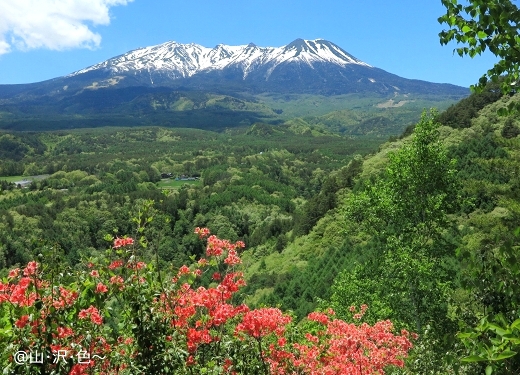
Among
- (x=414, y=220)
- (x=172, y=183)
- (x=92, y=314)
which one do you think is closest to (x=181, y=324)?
(x=92, y=314)

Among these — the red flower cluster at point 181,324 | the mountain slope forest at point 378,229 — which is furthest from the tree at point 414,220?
the red flower cluster at point 181,324

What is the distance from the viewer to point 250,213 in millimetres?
103562

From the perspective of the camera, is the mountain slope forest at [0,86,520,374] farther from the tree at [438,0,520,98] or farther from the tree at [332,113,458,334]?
the tree at [438,0,520,98]

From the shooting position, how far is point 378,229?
14391 millimetres

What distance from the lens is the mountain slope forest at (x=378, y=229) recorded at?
4.45m

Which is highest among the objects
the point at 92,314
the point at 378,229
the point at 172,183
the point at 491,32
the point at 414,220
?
the point at 491,32

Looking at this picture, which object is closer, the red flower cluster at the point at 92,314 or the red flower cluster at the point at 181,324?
the red flower cluster at the point at 181,324

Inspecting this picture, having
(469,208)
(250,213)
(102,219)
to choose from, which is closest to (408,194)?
(469,208)

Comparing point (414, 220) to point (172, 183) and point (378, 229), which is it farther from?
point (172, 183)

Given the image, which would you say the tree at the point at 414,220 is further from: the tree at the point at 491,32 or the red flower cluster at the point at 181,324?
the tree at the point at 491,32

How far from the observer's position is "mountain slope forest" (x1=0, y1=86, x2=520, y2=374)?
4.45 metres

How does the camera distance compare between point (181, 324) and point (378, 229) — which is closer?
point (181, 324)

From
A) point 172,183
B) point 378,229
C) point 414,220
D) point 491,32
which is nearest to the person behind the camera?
point 491,32

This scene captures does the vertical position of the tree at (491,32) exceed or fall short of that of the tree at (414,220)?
it exceeds it
